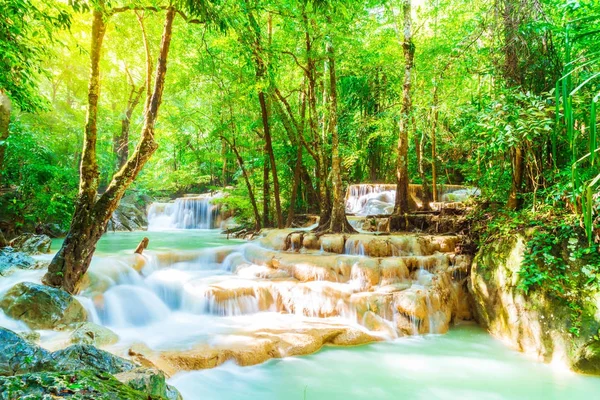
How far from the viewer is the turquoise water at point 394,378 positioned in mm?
3822

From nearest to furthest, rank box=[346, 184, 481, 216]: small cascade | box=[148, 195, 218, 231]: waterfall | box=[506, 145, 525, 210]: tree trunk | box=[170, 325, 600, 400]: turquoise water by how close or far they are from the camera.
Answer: box=[170, 325, 600, 400]: turquoise water, box=[506, 145, 525, 210]: tree trunk, box=[346, 184, 481, 216]: small cascade, box=[148, 195, 218, 231]: waterfall

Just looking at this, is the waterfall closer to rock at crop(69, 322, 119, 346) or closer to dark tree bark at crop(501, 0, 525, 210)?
rock at crop(69, 322, 119, 346)

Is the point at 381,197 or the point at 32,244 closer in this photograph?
the point at 32,244

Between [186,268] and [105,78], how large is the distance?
1219 centimetres

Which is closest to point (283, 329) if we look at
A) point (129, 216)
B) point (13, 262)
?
point (13, 262)

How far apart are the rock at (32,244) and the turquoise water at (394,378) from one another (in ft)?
20.8

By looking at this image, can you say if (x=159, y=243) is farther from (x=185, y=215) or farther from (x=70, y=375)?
(x=70, y=375)

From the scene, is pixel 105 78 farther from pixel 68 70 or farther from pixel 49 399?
pixel 49 399

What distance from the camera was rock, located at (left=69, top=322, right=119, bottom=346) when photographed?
3.92m

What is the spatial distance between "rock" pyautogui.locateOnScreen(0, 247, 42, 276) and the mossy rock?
611 cm

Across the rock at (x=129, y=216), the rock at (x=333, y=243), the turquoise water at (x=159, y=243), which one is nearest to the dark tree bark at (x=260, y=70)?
the turquoise water at (x=159, y=243)

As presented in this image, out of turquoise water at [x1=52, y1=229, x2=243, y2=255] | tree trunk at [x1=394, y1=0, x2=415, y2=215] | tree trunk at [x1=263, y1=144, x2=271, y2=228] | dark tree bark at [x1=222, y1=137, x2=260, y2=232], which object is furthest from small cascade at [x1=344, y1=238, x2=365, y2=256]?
tree trunk at [x1=263, y1=144, x2=271, y2=228]

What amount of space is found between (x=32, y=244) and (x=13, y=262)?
75.6 inches

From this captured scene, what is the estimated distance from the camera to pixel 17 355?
6.98 feet
